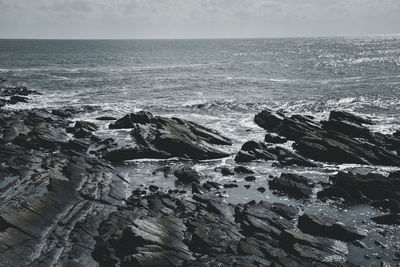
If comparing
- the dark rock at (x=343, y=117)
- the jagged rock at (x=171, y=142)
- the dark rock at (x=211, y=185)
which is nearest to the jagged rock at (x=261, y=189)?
the dark rock at (x=211, y=185)

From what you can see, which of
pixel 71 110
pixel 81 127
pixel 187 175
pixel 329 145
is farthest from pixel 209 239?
pixel 71 110

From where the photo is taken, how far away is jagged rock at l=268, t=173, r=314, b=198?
1378 inches

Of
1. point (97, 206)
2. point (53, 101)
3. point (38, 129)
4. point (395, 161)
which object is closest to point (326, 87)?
point (395, 161)

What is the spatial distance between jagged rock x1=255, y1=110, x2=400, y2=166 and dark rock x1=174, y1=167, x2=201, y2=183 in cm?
1548

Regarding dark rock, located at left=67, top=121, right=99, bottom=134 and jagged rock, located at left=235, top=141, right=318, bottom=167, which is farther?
dark rock, located at left=67, top=121, right=99, bottom=134

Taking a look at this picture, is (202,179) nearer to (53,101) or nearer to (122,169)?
(122,169)

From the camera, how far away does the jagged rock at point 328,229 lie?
26.8m

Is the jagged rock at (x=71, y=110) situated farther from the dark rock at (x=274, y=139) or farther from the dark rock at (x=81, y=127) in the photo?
the dark rock at (x=274, y=139)

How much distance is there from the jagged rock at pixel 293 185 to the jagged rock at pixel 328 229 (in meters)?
6.86

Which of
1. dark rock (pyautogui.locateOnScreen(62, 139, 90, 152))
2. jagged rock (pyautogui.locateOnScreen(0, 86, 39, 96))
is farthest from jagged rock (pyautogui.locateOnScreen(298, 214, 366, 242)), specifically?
jagged rock (pyautogui.locateOnScreen(0, 86, 39, 96))

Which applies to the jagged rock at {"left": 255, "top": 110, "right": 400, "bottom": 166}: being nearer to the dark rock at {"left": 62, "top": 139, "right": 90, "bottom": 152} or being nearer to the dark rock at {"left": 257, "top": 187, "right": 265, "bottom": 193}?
the dark rock at {"left": 257, "top": 187, "right": 265, "bottom": 193}

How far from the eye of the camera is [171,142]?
46.5m

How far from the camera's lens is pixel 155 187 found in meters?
35.3

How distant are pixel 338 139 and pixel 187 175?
865 inches
